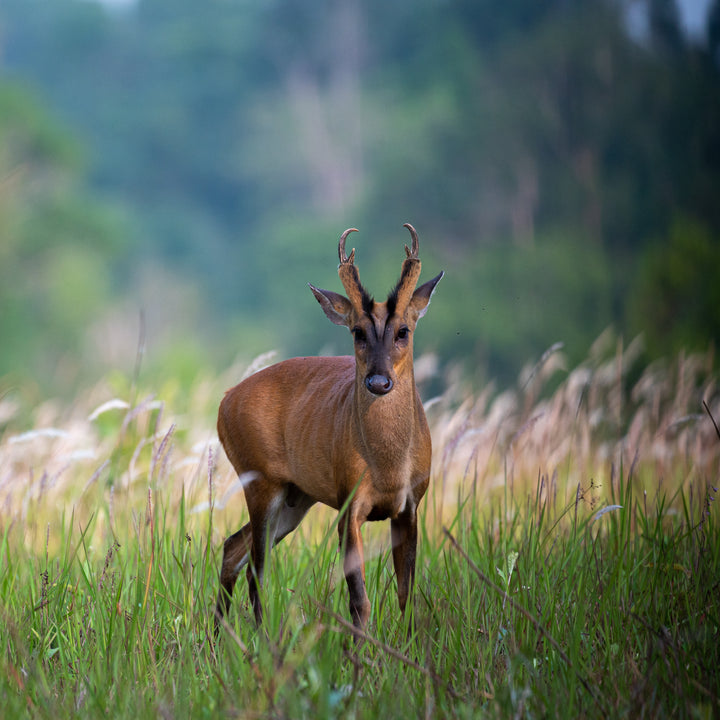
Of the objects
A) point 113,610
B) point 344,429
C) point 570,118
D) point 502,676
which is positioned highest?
point 570,118

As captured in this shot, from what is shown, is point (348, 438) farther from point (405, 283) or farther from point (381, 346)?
point (405, 283)

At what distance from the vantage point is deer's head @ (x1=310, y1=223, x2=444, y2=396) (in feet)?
12.1

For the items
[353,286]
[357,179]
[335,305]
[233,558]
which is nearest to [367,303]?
[353,286]

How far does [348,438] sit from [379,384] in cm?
44

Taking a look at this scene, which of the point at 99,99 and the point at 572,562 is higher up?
the point at 99,99

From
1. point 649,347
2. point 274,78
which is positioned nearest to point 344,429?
point 649,347

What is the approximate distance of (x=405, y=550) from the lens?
4.03m

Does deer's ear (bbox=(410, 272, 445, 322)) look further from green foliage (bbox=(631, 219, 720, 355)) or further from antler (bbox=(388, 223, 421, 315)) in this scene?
green foliage (bbox=(631, 219, 720, 355))

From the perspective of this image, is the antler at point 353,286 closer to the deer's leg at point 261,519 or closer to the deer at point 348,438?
the deer at point 348,438

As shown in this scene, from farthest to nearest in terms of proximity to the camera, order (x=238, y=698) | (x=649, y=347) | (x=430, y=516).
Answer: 1. (x=649, y=347)
2. (x=430, y=516)
3. (x=238, y=698)

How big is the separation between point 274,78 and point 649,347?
25.7 metres

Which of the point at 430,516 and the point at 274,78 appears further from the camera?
the point at 274,78

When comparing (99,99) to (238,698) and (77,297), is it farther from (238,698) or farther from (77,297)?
(238,698)

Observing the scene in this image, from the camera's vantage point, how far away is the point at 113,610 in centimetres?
358
